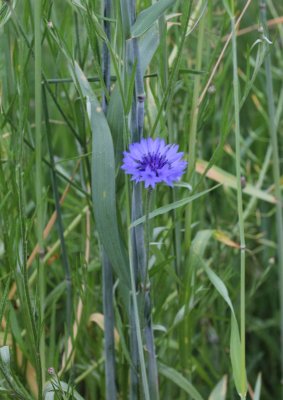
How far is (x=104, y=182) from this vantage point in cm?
72

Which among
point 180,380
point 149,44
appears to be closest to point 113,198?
point 149,44

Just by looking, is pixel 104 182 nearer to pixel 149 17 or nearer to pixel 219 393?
pixel 149 17

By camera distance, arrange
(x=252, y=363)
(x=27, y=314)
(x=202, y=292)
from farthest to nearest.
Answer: (x=252, y=363), (x=202, y=292), (x=27, y=314)

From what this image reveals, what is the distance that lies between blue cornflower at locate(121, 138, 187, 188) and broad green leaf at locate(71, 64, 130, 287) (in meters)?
0.05

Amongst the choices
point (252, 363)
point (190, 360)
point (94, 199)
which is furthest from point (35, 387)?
point (252, 363)

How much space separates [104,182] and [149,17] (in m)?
0.16

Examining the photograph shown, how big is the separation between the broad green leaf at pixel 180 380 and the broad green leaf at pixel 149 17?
16.5 inches

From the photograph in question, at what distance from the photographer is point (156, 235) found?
854 mm

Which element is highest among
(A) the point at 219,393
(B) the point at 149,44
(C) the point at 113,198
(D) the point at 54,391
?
(B) the point at 149,44

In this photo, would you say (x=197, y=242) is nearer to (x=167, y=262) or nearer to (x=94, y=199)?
(x=167, y=262)

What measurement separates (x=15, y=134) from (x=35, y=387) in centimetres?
32

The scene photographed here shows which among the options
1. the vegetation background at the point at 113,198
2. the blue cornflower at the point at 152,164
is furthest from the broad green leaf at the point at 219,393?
the blue cornflower at the point at 152,164

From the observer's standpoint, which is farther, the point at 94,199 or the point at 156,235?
the point at 156,235

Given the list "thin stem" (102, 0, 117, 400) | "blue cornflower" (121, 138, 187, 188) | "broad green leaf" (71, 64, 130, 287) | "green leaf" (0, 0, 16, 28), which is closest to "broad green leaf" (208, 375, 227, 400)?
"thin stem" (102, 0, 117, 400)
